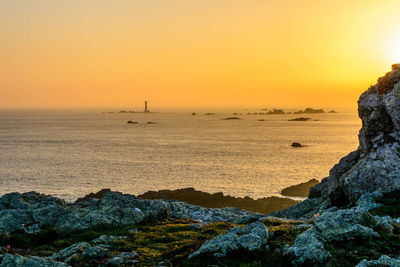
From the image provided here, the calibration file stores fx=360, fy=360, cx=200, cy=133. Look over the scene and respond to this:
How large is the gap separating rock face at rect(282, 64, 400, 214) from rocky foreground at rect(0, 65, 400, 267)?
75 mm

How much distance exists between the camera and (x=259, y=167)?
315ft

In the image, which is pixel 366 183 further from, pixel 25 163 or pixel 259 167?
pixel 25 163

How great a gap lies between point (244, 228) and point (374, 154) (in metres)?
17.3

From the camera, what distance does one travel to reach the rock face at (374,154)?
25578 millimetres

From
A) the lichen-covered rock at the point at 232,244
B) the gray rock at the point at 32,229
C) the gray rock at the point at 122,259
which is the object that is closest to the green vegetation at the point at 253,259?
the lichen-covered rock at the point at 232,244

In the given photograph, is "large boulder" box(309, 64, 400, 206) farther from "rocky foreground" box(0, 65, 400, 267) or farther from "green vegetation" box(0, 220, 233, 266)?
"green vegetation" box(0, 220, 233, 266)

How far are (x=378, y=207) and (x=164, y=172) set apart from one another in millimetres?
69652

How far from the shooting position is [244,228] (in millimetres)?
14820

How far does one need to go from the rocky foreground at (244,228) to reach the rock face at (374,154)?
0.08m

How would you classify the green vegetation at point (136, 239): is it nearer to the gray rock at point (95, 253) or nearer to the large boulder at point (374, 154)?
the gray rock at point (95, 253)

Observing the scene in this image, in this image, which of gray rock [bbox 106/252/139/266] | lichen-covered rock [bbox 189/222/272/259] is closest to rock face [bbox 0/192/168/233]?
gray rock [bbox 106/252/139/266]

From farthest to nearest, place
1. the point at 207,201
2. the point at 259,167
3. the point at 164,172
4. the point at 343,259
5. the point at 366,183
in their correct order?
the point at 259,167
the point at 164,172
the point at 207,201
the point at 366,183
the point at 343,259

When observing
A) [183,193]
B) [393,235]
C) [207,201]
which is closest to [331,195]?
[393,235]

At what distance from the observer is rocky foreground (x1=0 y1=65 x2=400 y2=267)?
1242 centimetres
